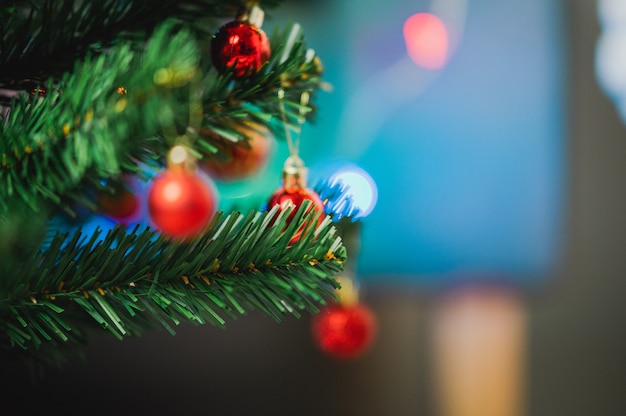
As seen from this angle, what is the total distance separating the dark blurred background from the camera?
1149 mm

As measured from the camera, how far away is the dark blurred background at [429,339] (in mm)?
1149

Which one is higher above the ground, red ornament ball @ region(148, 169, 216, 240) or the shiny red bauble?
the shiny red bauble

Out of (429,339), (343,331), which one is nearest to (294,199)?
(343,331)

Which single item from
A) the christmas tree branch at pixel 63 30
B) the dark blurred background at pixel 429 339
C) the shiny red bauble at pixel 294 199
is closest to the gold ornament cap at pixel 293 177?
the shiny red bauble at pixel 294 199

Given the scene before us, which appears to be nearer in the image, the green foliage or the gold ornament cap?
the green foliage

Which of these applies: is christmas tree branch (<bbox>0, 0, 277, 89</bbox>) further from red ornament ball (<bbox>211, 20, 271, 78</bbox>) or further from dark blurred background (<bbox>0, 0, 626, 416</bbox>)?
dark blurred background (<bbox>0, 0, 626, 416</bbox>)

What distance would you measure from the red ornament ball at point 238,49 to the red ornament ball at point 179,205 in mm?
73

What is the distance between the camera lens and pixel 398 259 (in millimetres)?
1175

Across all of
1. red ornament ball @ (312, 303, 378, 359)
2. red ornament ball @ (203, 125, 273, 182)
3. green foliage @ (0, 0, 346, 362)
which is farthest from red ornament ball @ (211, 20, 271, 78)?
red ornament ball @ (312, 303, 378, 359)

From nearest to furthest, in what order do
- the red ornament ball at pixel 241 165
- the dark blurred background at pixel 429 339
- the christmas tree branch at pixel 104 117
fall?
1. the christmas tree branch at pixel 104 117
2. the red ornament ball at pixel 241 165
3. the dark blurred background at pixel 429 339

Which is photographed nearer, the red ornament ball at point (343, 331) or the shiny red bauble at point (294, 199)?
the shiny red bauble at point (294, 199)

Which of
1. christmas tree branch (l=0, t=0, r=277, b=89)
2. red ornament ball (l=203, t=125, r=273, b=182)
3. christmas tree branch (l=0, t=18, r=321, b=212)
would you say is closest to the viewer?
christmas tree branch (l=0, t=18, r=321, b=212)

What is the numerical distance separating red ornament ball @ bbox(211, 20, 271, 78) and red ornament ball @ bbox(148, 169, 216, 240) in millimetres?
73

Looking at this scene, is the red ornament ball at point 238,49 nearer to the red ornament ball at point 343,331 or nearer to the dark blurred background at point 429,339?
the red ornament ball at point 343,331
